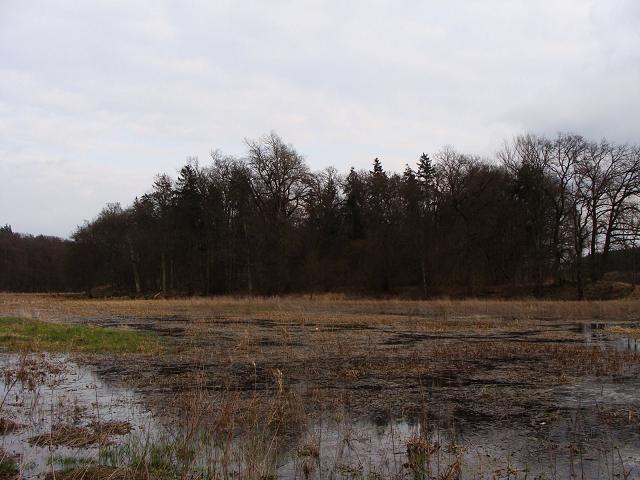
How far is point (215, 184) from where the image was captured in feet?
209

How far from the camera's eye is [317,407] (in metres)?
9.51

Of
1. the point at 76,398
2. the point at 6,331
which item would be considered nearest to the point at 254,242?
the point at 6,331

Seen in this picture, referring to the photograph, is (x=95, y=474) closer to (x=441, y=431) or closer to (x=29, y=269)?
(x=441, y=431)

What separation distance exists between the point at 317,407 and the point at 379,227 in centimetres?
5286

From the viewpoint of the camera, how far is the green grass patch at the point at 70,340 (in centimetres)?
1644

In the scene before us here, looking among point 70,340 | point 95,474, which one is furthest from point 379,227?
point 95,474

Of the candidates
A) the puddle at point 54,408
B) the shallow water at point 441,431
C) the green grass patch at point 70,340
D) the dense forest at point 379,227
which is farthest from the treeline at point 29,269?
the shallow water at point 441,431

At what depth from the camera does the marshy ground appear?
262 inches

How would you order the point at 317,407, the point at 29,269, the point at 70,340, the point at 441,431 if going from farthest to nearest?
1. the point at 29,269
2. the point at 70,340
3. the point at 317,407
4. the point at 441,431

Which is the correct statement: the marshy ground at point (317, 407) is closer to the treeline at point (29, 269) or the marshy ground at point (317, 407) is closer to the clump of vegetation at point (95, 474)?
the clump of vegetation at point (95, 474)

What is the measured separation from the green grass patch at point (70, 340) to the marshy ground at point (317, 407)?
101 mm

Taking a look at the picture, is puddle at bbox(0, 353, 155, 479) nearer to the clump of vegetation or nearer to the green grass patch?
the clump of vegetation

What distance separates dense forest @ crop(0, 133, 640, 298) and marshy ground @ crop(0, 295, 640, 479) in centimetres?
3668

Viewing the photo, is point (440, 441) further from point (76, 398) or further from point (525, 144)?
point (525, 144)
